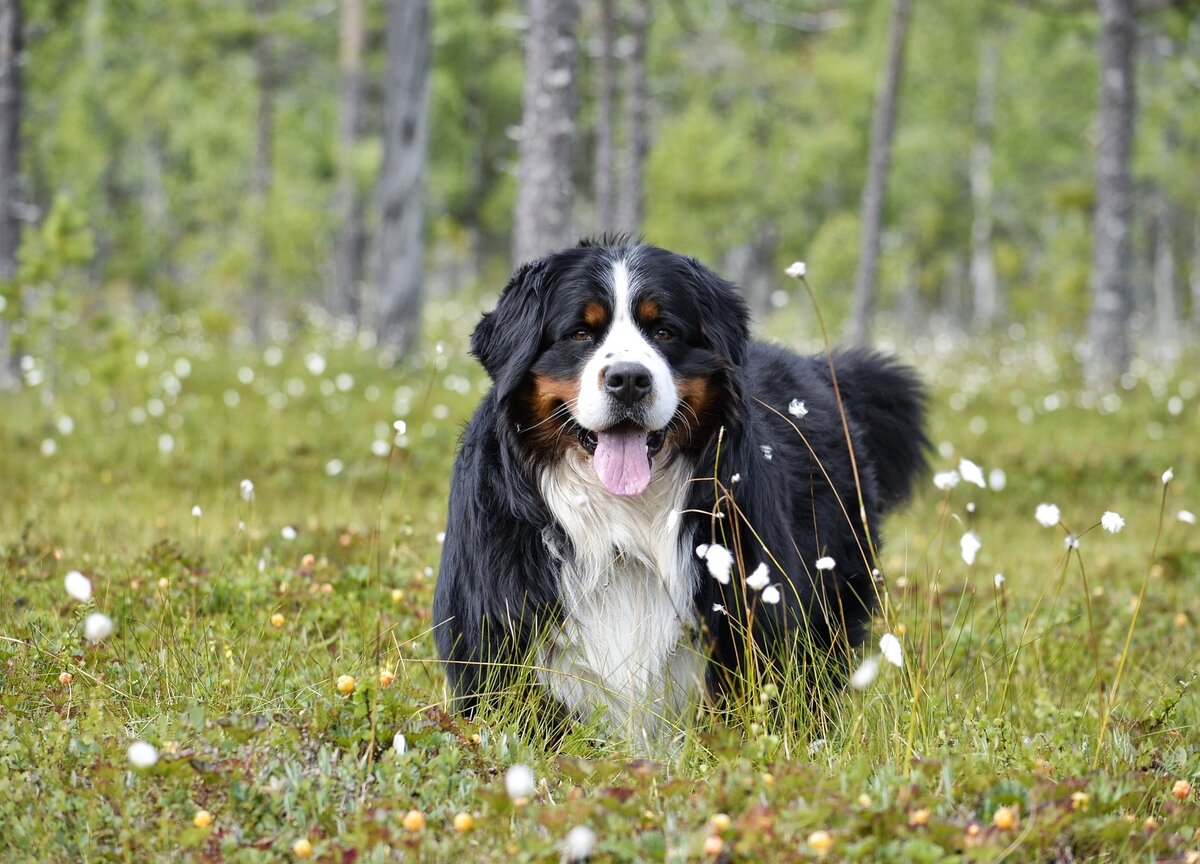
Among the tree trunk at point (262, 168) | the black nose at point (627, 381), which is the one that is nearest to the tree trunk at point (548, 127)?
the black nose at point (627, 381)

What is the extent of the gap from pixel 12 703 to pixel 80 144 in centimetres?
2931

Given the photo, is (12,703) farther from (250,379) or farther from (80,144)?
(80,144)

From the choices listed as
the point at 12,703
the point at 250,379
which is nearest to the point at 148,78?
the point at 250,379

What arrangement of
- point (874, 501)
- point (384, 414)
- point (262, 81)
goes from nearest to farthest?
point (874, 501) < point (384, 414) < point (262, 81)

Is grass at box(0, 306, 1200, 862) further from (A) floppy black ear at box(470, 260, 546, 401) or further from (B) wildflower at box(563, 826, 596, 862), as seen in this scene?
(A) floppy black ear at box(470, 260, 546, 401)

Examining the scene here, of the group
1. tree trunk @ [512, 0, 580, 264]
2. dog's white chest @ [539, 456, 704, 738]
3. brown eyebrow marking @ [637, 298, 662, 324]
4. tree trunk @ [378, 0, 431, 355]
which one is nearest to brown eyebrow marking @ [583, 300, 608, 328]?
brown eyebrow marking @ [637, 298, 662, 324]

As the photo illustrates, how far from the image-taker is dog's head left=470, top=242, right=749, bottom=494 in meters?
3.27

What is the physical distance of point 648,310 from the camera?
3.41 m

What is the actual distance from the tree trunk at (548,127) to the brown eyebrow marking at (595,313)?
4900 mm

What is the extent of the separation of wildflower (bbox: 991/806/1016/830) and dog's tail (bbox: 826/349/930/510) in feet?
8.55

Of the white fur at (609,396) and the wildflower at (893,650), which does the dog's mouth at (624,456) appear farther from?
the wildflower at (893,650)

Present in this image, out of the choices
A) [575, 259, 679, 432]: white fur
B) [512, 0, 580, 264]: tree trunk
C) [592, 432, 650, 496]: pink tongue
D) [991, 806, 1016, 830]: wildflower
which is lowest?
[991, 806, 1016, 830]: wildflower

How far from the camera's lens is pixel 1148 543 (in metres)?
6.95

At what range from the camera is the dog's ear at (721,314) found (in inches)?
137
